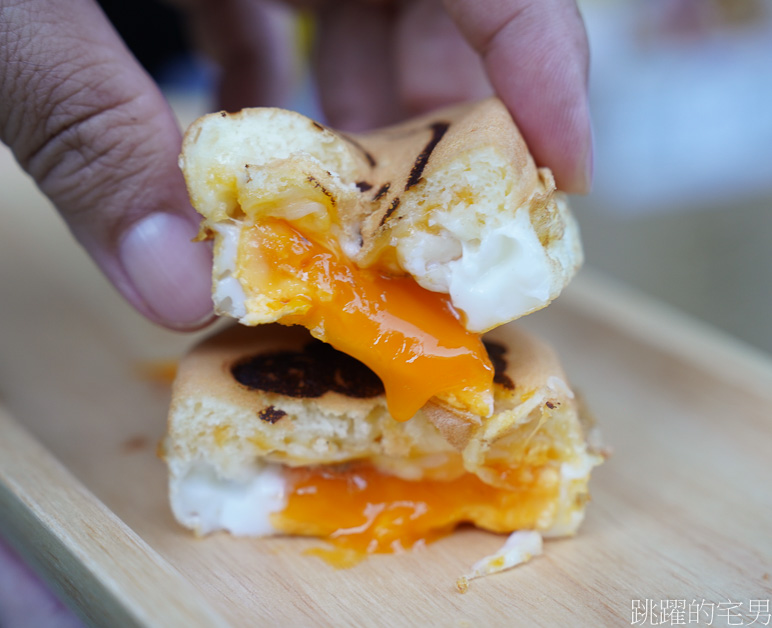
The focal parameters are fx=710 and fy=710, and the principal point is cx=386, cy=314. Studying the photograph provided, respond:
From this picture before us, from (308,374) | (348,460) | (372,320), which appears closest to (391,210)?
(372,320)

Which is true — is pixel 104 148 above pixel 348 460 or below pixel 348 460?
above

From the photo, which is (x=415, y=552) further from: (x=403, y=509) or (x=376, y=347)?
(x=376, y=347)

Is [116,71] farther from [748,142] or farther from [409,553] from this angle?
[748,142]

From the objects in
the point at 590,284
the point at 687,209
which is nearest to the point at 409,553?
the point at 590,284

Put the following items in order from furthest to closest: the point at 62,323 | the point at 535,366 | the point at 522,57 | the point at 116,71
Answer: the point at 62,323 < the point at 522,57 < the point at 535,366 < the point at 116,71

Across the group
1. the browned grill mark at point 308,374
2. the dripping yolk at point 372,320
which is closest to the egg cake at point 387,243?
the dripping yolk at point 372,320

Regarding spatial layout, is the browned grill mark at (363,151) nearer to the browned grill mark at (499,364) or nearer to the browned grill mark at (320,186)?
the browned grill mark at (320,186)
